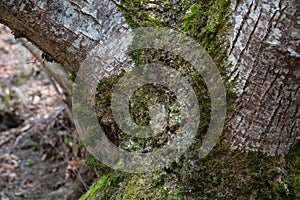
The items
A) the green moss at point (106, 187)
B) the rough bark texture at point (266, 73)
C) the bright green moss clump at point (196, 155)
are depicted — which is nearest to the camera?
the rough bark texture at point (266, 73)

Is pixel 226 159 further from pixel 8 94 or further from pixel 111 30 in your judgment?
pixel 8 94

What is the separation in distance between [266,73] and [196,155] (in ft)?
1.37

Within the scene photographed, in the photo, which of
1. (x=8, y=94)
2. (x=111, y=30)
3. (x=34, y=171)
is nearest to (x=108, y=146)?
(x=111, y=30)

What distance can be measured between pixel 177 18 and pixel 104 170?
0.81 meters

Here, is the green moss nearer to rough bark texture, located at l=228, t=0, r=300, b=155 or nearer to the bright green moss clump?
the bright green moss clump

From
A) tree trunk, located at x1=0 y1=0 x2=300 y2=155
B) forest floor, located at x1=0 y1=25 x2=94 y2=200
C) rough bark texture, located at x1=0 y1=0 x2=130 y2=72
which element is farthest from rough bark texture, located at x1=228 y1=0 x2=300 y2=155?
forest floor, located at x1=0 y1=25 x2=94 y2=200

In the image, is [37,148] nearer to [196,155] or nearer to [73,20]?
[73,20]

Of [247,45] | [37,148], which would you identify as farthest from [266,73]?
[37,148]

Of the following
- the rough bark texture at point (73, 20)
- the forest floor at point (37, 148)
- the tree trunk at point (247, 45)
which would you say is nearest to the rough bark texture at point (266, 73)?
the tree trunk at point (247, 45)

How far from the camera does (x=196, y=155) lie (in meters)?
1.47

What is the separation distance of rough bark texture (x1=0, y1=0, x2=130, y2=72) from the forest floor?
1.85m

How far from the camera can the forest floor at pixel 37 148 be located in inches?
161

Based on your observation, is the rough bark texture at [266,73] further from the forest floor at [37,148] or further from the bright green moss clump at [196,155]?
the forest floor at [37,148]

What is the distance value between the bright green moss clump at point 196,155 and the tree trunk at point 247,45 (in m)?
0.05
